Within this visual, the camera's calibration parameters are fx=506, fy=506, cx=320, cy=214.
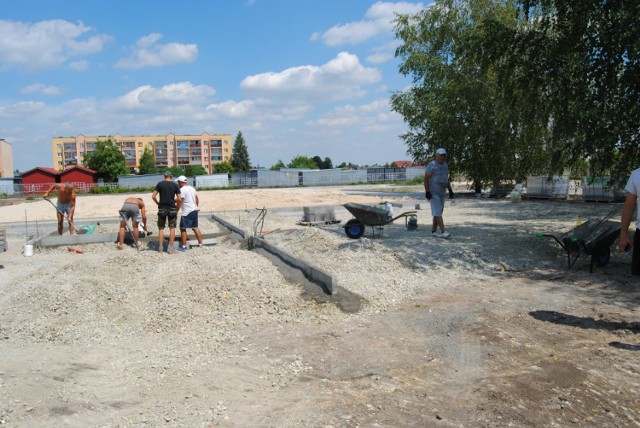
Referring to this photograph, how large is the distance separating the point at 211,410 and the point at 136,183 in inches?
1994

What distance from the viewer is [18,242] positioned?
13.1m

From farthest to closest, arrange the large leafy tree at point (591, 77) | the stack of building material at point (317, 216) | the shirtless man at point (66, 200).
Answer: the stack of building material at point (317, 216)
the shirtless man at point (66, 200)
the large leafy tree at point (591, 77)

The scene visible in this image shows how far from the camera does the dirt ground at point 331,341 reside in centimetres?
356

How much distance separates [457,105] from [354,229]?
17492mm

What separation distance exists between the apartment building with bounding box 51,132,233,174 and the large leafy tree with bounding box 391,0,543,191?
117403 millimetres

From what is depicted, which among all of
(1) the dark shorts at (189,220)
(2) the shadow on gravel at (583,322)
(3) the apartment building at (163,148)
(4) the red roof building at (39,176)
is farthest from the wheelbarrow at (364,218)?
(3) the apartment building at (163,148)

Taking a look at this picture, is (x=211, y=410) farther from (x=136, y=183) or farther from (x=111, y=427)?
(x=136, y=183)

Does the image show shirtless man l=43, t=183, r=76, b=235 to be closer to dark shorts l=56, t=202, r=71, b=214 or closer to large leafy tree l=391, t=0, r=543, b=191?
dark shorts l=56, t=202, r=71, b=214

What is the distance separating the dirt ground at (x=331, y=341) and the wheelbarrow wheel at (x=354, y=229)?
51.7 inches

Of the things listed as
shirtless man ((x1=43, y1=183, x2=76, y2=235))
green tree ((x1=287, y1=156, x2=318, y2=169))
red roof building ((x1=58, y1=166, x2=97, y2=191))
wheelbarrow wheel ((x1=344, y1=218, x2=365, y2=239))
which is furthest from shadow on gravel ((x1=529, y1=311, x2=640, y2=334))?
green tree ((x1=287, y1=156, x2=318, y2=169))

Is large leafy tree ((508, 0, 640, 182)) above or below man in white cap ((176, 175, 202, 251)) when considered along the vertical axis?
above

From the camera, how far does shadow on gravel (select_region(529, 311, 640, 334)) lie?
5.19 metres

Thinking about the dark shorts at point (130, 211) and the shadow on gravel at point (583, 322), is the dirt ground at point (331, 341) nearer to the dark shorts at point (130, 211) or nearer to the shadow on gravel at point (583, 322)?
the shadow on gravel at point (583, 322)

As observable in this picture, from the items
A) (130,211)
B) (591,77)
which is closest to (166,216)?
(130,211)
